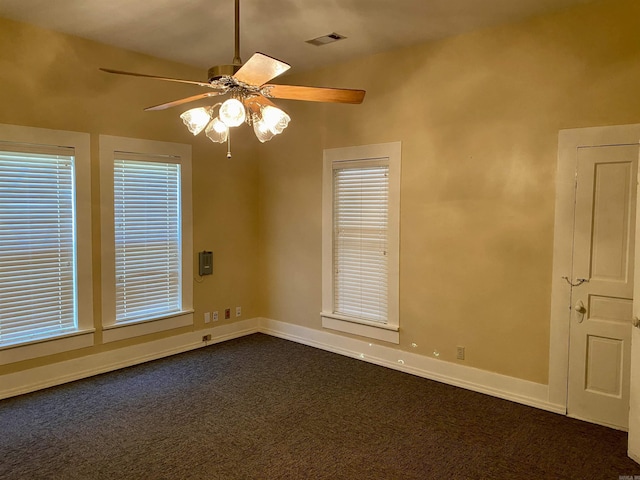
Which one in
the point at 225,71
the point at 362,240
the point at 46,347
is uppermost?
the point at 225,71

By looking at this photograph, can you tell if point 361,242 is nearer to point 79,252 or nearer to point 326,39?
point 326,39

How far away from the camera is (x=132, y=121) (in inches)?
177

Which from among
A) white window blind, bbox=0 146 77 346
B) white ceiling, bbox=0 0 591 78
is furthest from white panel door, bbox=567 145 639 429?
white window blind, bbox=0 146 77 346

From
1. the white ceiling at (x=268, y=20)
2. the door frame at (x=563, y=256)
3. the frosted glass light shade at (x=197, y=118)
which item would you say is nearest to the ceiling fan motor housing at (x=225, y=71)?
the frosted glass light shade at (x=197, y=118)

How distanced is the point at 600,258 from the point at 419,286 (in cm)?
154

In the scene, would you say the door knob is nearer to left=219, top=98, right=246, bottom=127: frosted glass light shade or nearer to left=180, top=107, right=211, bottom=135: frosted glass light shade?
left=219, top=98, right=246, bottom=127: frosted glass light shade

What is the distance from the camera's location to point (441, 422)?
135 inches

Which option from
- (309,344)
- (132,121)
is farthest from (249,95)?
(309,344)

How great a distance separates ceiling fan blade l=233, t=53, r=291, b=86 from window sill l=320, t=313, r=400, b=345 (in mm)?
2970

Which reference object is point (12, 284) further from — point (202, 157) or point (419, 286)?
point (419, 286)

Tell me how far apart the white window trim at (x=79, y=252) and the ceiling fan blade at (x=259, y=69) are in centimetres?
248

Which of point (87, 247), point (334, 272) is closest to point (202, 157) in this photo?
point (87, 247)

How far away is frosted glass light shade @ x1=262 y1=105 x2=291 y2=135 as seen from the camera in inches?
103

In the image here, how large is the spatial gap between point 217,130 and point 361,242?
2432mm
